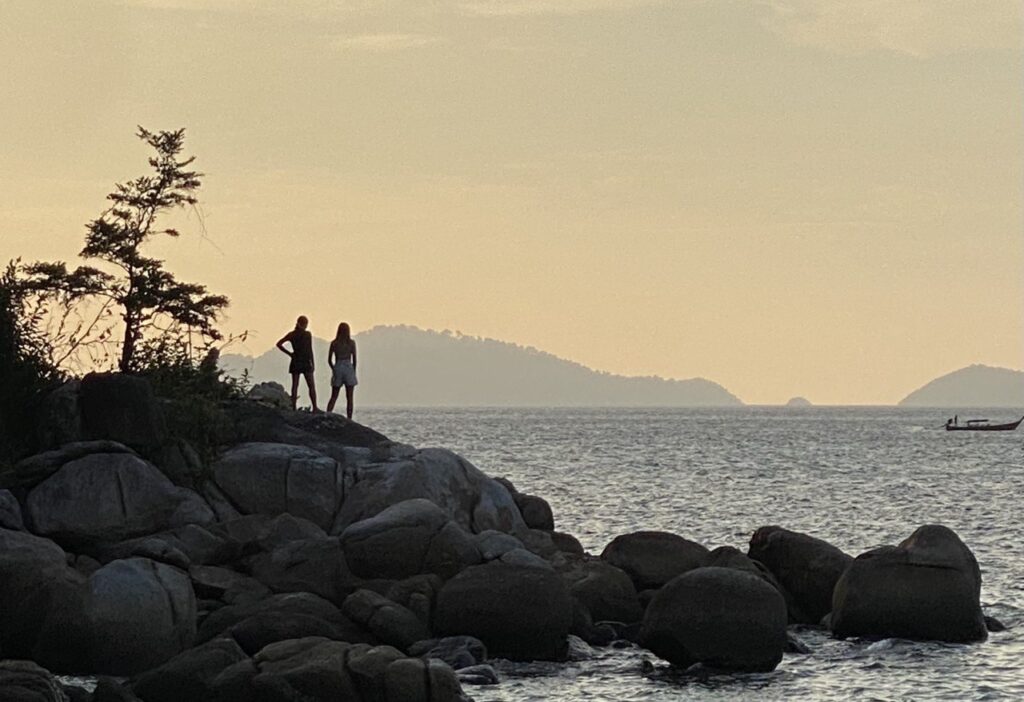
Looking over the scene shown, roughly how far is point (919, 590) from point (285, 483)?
11.1m

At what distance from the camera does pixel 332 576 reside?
25.6 m

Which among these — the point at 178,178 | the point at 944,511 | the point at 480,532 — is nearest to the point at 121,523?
the point at 480,532

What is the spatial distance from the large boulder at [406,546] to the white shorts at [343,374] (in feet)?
24.7

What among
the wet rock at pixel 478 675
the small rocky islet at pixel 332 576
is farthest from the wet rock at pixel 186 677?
the wet rock at pixel 478 675

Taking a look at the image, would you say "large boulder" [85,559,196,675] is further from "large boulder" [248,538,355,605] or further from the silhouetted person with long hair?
the silhouetted person with long hair

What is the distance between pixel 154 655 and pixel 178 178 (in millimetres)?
16343

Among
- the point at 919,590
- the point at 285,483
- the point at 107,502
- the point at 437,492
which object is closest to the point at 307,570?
the point at 285,483

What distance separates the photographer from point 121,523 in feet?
87.6

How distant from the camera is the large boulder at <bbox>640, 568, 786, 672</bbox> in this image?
23.5m

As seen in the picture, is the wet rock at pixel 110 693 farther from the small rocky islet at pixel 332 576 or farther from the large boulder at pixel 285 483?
the large boulder at pixel 285 483

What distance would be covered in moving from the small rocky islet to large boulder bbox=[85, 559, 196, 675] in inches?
1.1

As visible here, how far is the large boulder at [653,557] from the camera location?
2822cm

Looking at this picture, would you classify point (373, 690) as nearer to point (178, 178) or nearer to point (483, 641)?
point (483, 641)

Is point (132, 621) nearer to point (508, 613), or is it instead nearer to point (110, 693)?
point (110, 693)
